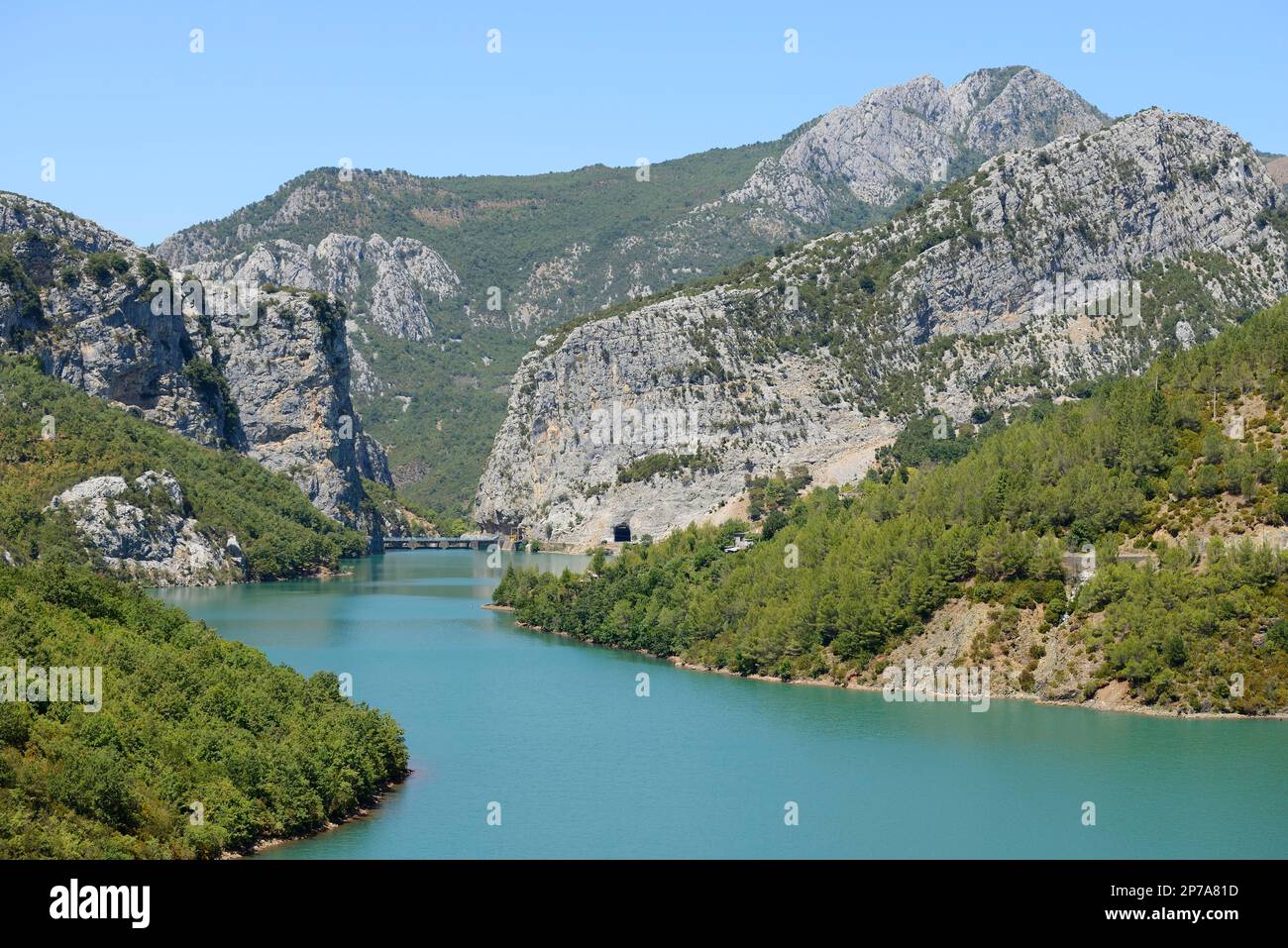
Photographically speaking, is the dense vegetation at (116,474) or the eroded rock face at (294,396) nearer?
the dense vegetation at (116,474)

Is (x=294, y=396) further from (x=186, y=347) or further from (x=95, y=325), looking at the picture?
(x=95, y=325)

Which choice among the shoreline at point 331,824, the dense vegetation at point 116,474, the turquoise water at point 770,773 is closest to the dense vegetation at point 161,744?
the shoreline at point 331,824

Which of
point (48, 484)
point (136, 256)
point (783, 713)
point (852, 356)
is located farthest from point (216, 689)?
point (136, 256)

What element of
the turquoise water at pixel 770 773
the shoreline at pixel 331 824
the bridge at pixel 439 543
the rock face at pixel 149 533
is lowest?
the turquoise water at pixel 770 773

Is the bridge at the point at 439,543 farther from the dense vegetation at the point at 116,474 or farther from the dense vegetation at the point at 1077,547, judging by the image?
the dense vegetation at the point at 1077,547

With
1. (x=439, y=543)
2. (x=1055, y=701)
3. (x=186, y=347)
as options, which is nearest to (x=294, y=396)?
(x=186, y=347)
